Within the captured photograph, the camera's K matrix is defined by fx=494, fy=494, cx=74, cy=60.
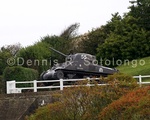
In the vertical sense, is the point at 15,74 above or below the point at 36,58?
below

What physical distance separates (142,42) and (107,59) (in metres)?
3.74

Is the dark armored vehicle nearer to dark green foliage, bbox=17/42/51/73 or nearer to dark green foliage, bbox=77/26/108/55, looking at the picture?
dark green foliage, bbox=17/42/51/73

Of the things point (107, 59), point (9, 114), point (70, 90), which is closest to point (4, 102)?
point (9, 114)

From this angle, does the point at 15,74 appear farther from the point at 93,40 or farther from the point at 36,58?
the point at 93,40

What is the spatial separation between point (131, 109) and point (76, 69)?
54.1ft

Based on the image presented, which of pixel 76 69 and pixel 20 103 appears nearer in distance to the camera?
pixel 20 103

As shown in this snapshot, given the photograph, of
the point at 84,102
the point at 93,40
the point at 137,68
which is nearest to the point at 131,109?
the point at 84,102

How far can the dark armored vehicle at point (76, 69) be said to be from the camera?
2961 centimetres

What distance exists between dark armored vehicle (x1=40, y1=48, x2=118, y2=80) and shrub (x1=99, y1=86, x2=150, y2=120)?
14.8 metres

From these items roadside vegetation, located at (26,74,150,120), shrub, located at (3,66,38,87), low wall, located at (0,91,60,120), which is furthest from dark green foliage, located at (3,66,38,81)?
roadside vegetation, located at (26,74,150,120)

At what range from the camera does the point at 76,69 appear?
1187 inches

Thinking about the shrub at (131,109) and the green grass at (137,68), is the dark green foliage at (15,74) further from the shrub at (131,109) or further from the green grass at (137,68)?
the shrub at (131,109)

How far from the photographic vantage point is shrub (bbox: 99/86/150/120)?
13.1 m

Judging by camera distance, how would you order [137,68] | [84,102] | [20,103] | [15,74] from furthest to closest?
1. [137,68]
2. [15,74]
3. [20,103]
4. [84,102]
